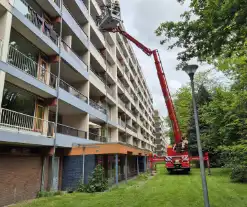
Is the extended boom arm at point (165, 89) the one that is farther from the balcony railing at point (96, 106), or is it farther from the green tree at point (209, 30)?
the green tree at point (209, 30)

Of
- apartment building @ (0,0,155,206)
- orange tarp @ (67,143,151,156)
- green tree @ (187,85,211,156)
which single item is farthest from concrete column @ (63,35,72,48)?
green tree @ (187,85,211,156)

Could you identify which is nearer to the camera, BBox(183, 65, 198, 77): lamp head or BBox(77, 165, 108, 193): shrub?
BBox(183, 65, 198, 77): lamp head

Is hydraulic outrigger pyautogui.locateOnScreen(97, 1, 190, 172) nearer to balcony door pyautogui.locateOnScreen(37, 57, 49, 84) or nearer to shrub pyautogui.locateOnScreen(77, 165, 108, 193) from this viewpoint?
balcony door pyautogui.locateOnScreen(37, 57, 49, 84)

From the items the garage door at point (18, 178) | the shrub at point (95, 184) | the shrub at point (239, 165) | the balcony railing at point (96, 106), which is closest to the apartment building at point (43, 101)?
the garage door at point (18, 178)

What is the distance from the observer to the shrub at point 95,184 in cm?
1537

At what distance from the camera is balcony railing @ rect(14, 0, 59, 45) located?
1251 cm

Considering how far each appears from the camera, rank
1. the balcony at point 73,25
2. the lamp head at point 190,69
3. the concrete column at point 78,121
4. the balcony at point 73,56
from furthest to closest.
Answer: the concrete column at point 78,121 < the balcony at point 73,25 < the balcony at point 73,56 < the lamp head at point 190,69

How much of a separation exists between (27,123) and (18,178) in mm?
3361

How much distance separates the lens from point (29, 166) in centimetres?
1329

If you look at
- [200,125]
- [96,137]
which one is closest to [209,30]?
[96,137]

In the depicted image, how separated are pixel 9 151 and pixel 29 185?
2.84 meters

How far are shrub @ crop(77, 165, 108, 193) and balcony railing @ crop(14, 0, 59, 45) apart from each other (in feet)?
33.5

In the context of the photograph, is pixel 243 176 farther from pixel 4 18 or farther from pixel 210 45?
pixel 4 18

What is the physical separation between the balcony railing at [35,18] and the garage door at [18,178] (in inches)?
328
